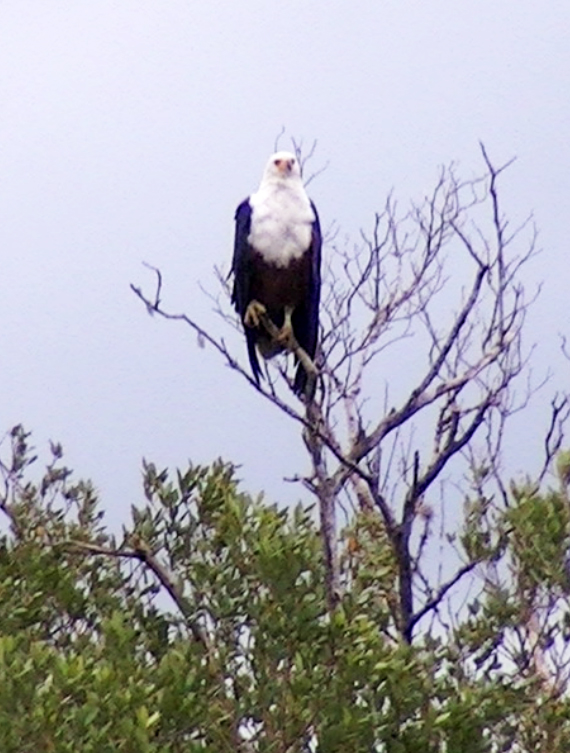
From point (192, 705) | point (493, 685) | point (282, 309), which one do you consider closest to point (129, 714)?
point (192, 705)

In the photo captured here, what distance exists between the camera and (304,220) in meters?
6.96

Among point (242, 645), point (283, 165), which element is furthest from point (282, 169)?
point (242, 645)

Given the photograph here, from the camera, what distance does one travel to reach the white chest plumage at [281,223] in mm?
6906

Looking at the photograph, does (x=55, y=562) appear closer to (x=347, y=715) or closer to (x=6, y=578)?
(x=6, y=578)

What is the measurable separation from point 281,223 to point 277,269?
204 millimetres

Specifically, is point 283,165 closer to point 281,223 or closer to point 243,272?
Result: point 281,223

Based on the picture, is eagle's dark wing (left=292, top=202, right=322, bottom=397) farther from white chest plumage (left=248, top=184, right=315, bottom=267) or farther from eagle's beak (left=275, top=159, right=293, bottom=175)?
eagle's beak (left=275, top=159, right=293, bottom=175)

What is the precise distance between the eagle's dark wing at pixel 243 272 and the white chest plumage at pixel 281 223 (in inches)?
1.4

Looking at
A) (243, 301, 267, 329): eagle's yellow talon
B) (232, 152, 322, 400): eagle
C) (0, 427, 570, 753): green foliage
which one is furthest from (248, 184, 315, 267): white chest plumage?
(0, 427, 570, 753): green foliage

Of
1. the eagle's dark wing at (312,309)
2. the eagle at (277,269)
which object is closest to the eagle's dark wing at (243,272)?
the eagle at (277,269)

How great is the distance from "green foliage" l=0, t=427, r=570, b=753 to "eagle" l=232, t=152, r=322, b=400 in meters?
0.93

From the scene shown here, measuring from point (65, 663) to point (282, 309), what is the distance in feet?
10.1

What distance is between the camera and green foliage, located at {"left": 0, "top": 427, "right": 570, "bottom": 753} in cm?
407

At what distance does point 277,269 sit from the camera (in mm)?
6895
